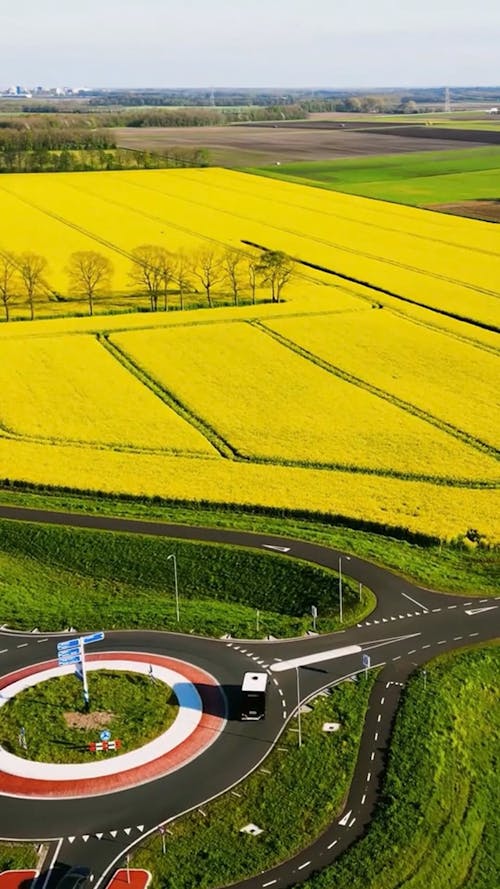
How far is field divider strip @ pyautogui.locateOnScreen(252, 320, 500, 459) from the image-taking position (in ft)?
236

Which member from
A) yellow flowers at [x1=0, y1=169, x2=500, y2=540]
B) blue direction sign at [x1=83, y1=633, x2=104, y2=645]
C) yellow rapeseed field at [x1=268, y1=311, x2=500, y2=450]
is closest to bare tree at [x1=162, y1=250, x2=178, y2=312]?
yellow flowers at [x1=0, y1=169, x2=500, y2=540]

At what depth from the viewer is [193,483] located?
65.4 meters

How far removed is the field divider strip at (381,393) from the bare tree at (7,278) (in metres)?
30.0

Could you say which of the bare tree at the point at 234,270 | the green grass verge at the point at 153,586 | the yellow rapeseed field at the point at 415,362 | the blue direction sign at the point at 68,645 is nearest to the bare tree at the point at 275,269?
the bare tree at the point at 234,270

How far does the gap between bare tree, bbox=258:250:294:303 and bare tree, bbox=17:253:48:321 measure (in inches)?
1087

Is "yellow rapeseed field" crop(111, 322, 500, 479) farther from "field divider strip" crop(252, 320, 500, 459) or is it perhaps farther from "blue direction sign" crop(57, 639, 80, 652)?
"blue direction sign" crop(57, 639, 80, 652)

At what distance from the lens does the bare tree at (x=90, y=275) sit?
11506 cm

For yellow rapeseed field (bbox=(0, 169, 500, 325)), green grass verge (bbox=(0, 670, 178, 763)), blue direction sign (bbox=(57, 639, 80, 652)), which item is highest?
yellow rapeseed field (bbox=(0, 169, 500, 325))

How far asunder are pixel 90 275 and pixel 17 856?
89.6 meters

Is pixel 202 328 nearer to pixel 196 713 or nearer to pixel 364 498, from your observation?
pixel 364 498

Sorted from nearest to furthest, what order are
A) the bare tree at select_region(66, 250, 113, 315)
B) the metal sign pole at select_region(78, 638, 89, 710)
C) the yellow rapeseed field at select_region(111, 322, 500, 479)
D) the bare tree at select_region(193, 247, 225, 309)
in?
the metal sign pole at select_region(78, 638, 89, 710) → the yellow rapeseed field at select_region(111, 322, 500, 479) → the bare tree at select_region(66, 250, 113, 315) → the bare tree at select_region(193, 247, 225, 309)

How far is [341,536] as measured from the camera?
191 ft

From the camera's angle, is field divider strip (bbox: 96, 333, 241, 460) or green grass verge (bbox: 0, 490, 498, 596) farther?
field divider strip (bbox: 96, 333, 241, 460)

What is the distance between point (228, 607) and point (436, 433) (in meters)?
28.7
